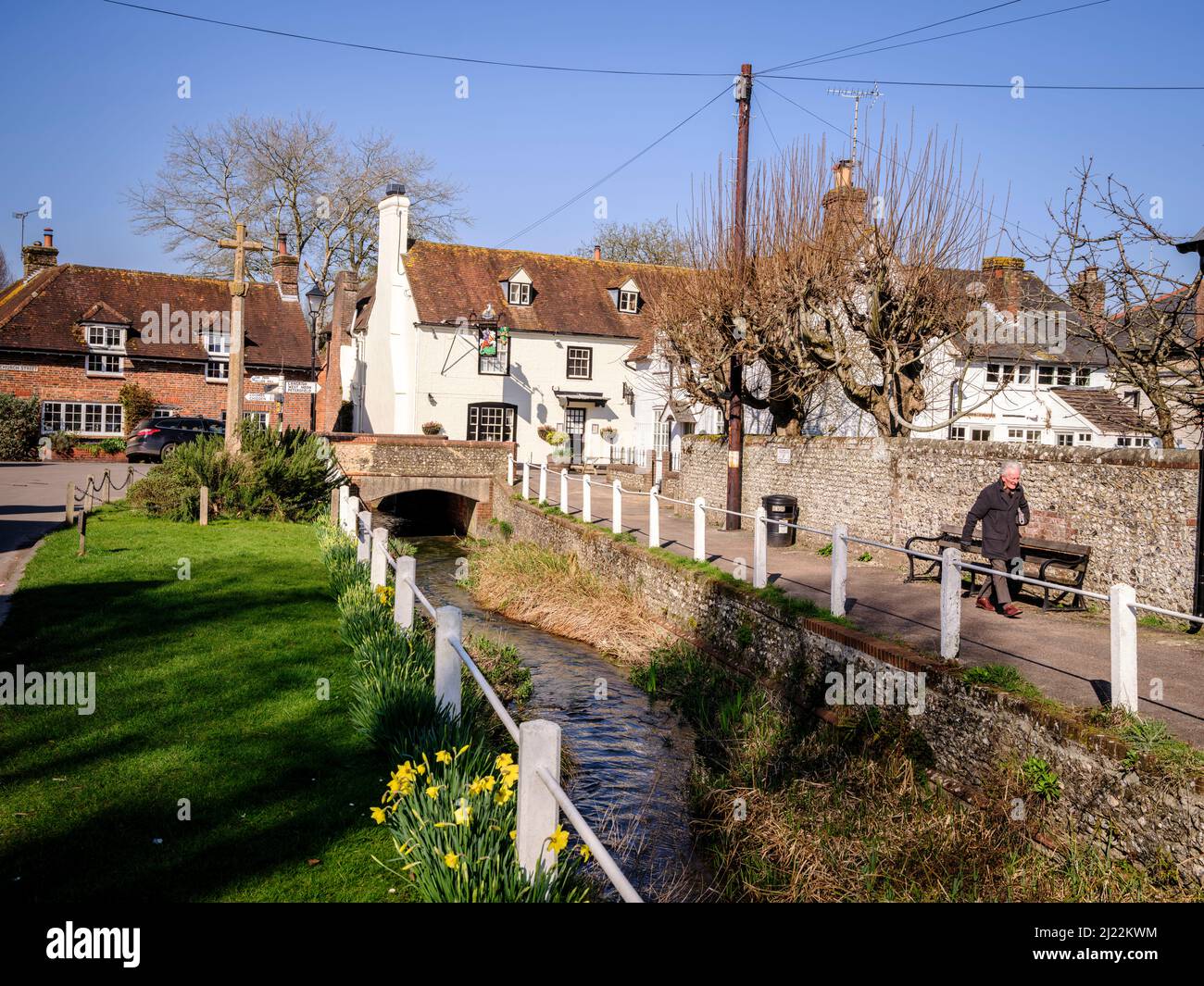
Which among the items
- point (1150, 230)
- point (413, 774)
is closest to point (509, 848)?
point (413, 774)

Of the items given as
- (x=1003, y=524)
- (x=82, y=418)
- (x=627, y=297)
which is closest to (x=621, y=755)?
(x=1003, y=524)

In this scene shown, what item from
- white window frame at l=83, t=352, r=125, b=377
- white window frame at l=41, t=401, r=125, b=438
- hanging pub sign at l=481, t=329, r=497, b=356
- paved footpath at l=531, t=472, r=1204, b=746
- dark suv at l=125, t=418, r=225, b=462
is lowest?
paved footpath at l=531, t=472, r=1204, b=746

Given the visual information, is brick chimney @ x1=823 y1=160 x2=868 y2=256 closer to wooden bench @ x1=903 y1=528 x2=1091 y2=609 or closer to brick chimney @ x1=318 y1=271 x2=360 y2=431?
wooden bench @ x1=903 y1=528 x2=1091 y2=609

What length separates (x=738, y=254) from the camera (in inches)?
727

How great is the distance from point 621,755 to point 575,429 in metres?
29.4

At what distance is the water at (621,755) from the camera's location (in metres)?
7.27

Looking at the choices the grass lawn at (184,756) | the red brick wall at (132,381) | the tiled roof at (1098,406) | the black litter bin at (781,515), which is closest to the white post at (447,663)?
the grass lawn at (184,756)

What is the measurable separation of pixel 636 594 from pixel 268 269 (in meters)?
39.3

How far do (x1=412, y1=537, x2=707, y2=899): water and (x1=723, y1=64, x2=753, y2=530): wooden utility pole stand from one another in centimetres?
535

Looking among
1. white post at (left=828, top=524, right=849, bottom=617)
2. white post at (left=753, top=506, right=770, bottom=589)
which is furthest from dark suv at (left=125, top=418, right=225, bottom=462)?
white post at (left=828, top=524, right=849, bottom=617)

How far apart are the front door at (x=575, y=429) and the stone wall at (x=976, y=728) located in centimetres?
2462

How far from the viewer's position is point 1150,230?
39.8 feet

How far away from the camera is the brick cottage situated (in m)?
37.4
